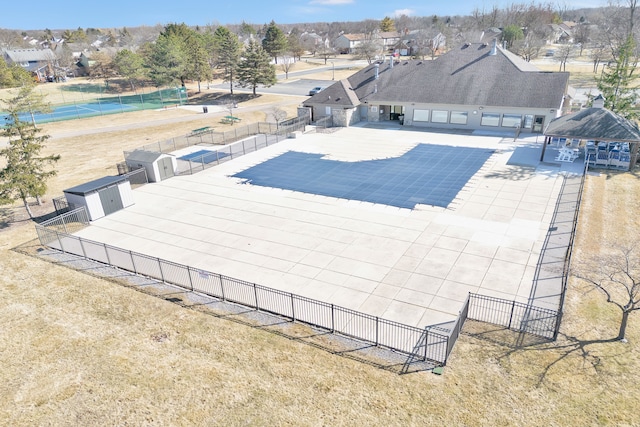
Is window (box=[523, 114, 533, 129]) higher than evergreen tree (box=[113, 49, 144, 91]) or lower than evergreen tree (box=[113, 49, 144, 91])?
lower

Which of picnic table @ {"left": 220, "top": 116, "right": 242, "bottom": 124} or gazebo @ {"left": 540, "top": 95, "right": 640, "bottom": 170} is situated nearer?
gazebo @ {"left": 540, "top": 95, "right": 640, "bottom": 170}

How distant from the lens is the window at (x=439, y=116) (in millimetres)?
44406

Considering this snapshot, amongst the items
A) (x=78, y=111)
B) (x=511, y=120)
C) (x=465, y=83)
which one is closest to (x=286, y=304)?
(x=511, y=120)

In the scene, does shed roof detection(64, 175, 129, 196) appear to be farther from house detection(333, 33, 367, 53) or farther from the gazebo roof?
house detection(333, 33, 367, 53)

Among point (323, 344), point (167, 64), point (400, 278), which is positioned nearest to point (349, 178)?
point (400, 278)

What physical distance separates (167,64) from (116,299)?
63.1 metres

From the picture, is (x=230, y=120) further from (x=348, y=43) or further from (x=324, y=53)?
(x=348, y=43)

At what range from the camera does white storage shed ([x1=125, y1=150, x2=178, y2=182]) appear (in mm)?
30781

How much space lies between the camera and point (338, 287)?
17625mm

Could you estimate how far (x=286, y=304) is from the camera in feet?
54.0

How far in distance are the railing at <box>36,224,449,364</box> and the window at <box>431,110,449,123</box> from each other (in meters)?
34.1

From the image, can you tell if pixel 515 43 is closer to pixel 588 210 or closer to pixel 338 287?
pixel 588 210

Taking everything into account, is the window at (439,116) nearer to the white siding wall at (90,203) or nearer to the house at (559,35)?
the white siding wall at (90,203)

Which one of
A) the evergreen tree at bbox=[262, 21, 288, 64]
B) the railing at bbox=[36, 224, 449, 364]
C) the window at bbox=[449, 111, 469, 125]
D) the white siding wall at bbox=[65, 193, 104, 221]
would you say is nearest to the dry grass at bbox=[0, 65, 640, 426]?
the railing at bbox=[36, 224, 449, 364]
